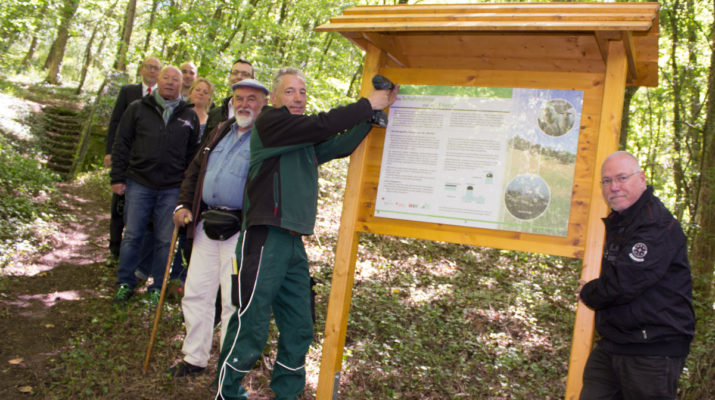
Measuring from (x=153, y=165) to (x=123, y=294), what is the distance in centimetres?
136

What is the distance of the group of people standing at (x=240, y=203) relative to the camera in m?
3.51

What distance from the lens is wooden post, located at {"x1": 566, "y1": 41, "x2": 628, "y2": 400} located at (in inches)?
123

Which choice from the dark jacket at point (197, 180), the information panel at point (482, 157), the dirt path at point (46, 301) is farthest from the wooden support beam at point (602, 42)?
the dirt path at point (46, 301)

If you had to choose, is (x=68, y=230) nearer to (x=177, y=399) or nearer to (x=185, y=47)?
(x=185, y=47)

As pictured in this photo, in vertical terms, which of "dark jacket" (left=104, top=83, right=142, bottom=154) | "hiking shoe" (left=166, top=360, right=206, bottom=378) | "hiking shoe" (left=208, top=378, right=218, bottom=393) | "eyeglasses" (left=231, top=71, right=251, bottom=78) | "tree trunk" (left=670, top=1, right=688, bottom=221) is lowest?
"hiking shoe" (left=208, top=378, right=218, bottom=393)

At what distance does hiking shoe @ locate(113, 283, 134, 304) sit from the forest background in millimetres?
300

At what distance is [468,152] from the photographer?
3.56 meters

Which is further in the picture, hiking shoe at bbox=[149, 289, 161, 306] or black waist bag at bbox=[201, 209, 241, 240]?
hiking shoe at bbox=[149, 289, 161, 306]

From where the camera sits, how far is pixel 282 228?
→ 3480mm

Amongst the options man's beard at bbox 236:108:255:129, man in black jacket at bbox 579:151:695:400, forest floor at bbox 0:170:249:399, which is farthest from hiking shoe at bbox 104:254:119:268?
man in black jacket at bbox 579:151:695:400

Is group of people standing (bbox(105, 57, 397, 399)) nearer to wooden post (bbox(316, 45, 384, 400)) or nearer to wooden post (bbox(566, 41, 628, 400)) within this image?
wooden post (bbox(316, 45, 384, 400))

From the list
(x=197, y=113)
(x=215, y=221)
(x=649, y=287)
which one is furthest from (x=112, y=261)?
(x=649, y=287)

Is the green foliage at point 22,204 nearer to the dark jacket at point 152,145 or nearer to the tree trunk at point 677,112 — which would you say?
the dark jacket at point 152,145

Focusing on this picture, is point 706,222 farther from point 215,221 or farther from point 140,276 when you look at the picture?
point 140,276
